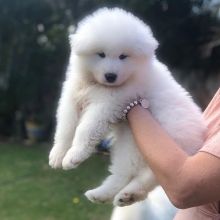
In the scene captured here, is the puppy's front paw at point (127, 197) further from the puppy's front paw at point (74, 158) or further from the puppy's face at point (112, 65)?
the puppy's face at point (112, 65)

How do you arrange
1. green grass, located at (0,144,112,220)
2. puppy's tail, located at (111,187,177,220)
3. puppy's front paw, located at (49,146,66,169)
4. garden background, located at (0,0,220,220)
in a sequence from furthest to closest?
garden background, located at (0,0,220,220) → green grass, located at (0,144,112,220) → puppy's tail, located at (111,187,177,220) → puppy's front paw, located at (49,146,66,169)

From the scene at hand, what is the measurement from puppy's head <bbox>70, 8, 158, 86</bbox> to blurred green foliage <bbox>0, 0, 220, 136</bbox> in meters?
5.06

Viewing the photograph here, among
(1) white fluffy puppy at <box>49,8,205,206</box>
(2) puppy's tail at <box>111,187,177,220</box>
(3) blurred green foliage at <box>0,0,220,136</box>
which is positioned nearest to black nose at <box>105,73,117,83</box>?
(1) white fluffy puppy at <box>49,8,205,206</box>

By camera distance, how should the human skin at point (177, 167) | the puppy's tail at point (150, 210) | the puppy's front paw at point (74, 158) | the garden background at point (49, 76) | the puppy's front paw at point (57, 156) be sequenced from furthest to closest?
the garden background at point (49, 76), the puppy's tail at point (150, 210), the puppy's front paw at point (57, 156), the puppy's front paw at point (74, 158), the human skin at point (177, 167)

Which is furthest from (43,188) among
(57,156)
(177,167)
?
(177,167)

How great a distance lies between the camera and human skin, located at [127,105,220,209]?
1250mm

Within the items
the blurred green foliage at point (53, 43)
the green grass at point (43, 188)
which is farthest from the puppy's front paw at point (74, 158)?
the blurred green foliage at point (53, 43)

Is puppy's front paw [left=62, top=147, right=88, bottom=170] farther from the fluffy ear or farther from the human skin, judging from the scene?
the fluffy ear

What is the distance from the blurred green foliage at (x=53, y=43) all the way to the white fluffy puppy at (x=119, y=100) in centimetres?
506

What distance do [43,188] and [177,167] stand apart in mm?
4517

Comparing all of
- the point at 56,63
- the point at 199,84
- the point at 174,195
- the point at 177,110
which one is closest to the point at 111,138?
the point at 177,110

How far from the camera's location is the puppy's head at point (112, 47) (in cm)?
149

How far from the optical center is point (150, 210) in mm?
1999

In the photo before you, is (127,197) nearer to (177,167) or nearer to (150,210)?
(177,167)
